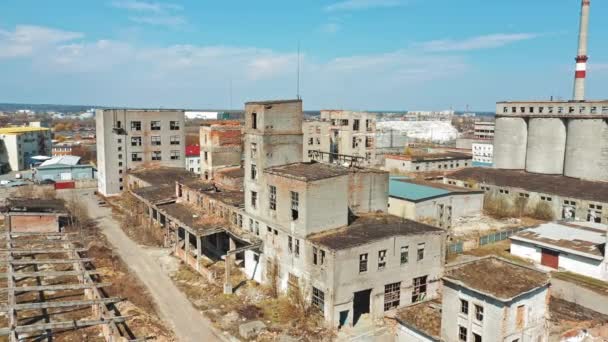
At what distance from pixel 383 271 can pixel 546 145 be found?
4647 centimetres

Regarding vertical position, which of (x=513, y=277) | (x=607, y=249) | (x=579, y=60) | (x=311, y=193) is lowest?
(x=607, y=249)

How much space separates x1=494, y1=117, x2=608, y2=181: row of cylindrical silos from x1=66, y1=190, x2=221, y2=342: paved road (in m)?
52.5

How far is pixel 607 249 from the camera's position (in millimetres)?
35594

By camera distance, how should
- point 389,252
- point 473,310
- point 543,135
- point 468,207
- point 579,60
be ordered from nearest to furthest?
point 473,310, point 389,252, point 468,207, point 543,135, point 579,60

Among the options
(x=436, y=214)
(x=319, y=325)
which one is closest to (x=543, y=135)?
(x=436, y=214)

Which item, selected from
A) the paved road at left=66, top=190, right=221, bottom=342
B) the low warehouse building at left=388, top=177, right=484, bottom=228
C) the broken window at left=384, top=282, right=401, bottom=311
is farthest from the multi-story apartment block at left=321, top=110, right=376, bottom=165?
the broken window at left=384, top=282, right=401, bottom=311

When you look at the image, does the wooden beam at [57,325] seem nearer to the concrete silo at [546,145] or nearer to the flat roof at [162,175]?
the flat roof at [162,175]

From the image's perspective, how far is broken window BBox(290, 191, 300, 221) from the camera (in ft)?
96.9

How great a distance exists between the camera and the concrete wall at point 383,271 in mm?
26828

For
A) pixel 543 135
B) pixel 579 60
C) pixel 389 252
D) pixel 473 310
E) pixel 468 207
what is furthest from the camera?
pixel 579 60

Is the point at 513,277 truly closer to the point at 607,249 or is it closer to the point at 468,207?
the point at 607,249

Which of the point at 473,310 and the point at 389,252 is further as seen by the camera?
the point at 389,252

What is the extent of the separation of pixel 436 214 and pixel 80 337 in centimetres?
3982

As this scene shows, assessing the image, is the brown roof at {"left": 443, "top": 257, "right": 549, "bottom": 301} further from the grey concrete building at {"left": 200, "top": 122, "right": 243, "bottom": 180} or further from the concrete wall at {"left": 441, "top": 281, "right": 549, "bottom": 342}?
the grey concrete building at {"left": 200, "top": 122, "right": 243, "bottom": 180}
